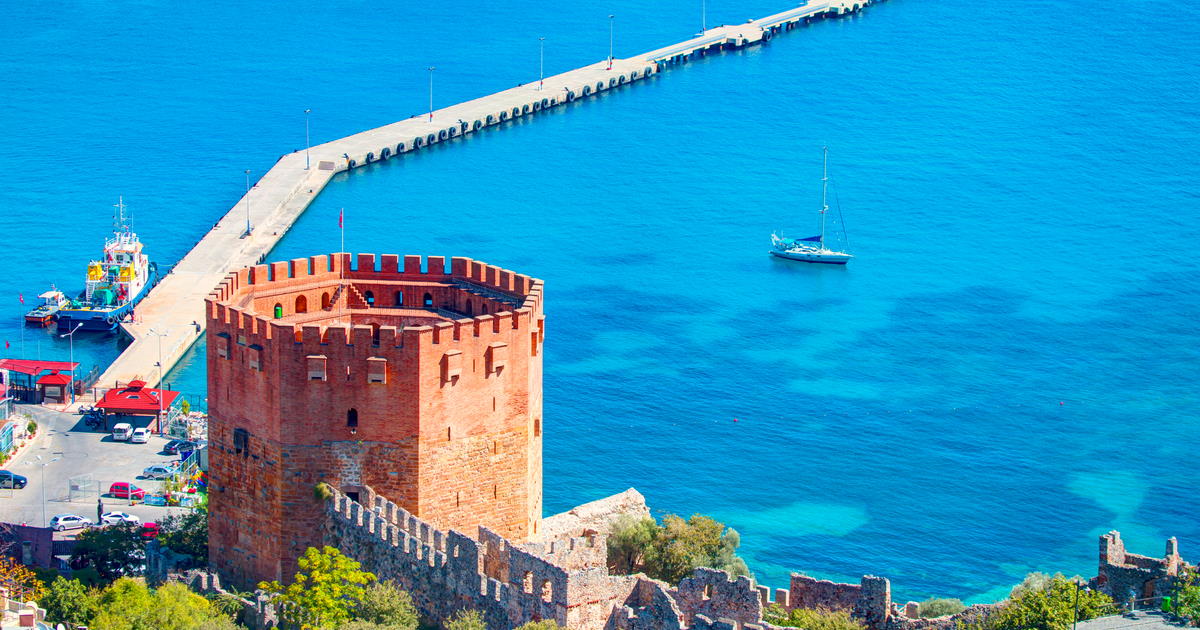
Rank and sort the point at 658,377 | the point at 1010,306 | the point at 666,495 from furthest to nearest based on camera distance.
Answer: the point at 1010,306
the point at 658,377
the point at 666,495

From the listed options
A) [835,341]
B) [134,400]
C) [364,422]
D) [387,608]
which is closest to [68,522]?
[134,400]

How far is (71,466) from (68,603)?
3857 cm

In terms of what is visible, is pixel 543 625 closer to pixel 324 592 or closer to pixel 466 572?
pixel 466 572

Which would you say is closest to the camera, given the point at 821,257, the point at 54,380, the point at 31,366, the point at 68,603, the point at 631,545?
the point at 68,603

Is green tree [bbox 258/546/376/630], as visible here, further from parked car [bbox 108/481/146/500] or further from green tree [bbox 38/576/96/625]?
parked car [bbox 108/481/146/500]

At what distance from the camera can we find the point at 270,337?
229ft

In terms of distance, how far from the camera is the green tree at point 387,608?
6590 cm

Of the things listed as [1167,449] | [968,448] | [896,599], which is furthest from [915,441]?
[896,599]

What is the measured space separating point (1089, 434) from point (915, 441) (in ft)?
36.3

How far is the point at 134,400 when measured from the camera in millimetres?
118438

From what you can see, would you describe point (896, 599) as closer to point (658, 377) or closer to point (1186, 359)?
point (658, 377)

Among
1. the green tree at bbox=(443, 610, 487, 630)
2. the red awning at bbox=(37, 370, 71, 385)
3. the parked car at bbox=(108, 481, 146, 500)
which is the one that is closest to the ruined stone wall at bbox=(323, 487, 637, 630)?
the green tree at bbox=(443, 610, 487, 630)

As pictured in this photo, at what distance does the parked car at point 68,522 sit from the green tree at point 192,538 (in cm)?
1574

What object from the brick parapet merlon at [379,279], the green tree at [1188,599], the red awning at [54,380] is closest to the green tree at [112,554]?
the brick parapet merlon at [379,279]
